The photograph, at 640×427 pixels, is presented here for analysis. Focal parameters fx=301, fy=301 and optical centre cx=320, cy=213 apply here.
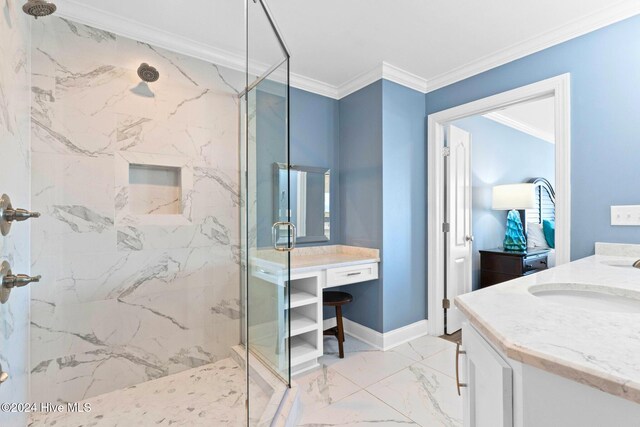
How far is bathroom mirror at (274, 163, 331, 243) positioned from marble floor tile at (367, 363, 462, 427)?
4.41 ft

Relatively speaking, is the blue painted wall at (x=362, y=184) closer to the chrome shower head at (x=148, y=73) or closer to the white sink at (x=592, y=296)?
the white sink at (x=592, y=296)

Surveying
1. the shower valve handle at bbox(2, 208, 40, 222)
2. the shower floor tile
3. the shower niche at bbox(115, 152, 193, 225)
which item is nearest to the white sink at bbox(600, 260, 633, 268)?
the shower floor tile

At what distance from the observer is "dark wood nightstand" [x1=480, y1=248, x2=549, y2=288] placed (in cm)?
307

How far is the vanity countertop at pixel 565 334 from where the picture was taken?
473 millimetres

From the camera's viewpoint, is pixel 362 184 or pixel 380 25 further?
pixel 362 184

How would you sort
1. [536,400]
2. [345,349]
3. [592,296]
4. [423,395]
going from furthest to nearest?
[345,349], [423,395], [592,296], [536,400]

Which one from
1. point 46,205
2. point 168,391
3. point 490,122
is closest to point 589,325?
point 168,391

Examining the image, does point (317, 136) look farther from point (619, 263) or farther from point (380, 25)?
point (619, 263)

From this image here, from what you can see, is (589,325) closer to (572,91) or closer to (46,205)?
(572,91)

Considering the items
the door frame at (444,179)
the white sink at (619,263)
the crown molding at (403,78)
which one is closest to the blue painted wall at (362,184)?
the crown molding at (403,78)

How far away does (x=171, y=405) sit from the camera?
68.9 inches

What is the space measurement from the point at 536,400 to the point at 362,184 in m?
2.34

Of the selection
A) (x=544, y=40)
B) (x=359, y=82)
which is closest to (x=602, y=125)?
(x=544, y=40)

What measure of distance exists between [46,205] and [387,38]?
7.98 feet
